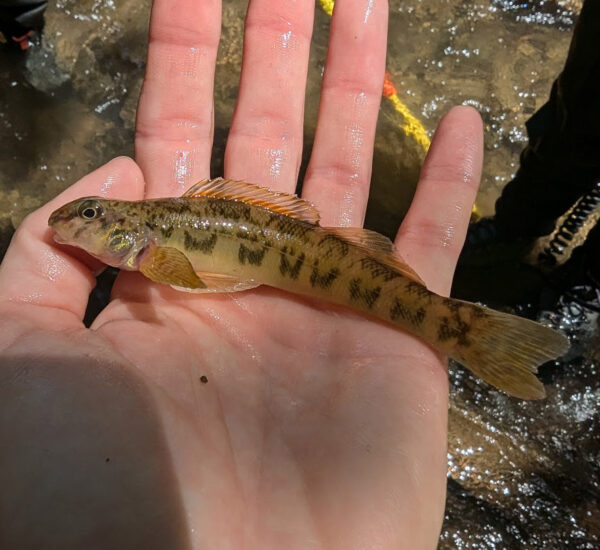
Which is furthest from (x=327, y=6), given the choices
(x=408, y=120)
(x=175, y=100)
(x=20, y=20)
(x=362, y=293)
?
(x=362, y=293)

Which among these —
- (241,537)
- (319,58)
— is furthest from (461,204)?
(319,58)

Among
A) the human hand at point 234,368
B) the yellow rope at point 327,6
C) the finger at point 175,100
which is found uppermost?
the yellow rope at point 327,6

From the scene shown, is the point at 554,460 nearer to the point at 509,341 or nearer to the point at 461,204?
the point at 509,341

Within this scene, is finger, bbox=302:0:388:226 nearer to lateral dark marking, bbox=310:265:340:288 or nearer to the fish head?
lateral dark marking, bbox=310:265:340:288

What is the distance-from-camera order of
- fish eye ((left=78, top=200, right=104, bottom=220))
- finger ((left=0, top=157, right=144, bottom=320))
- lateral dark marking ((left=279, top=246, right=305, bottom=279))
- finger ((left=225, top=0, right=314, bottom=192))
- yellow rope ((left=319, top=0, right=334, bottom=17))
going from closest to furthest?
finger ((left=0, top=157, right=144, bottom=320)) < fish eye ((left=78, top=200, right=104, bottom=220)) < lateral dark marking ((left=279, top=246, right=305, bottom=279)) < finger ((left=225, top=0, right=314, bottom=192)) < yellow rope ((left=319, top=0, right=334, bottom=17))

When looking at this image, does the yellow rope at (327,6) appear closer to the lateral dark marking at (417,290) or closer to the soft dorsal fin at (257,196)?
the soft dorsal fin at (257,196)

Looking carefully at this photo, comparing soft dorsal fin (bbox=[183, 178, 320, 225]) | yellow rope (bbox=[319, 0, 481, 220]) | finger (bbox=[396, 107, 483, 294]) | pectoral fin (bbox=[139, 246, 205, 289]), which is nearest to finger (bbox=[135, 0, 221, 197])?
soft dorsal fin (bbox=[183, 178, 320, 225])

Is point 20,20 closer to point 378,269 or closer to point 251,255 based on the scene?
point 251,255

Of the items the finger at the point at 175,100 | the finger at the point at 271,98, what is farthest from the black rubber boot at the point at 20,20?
the finger at the point at 271,98
